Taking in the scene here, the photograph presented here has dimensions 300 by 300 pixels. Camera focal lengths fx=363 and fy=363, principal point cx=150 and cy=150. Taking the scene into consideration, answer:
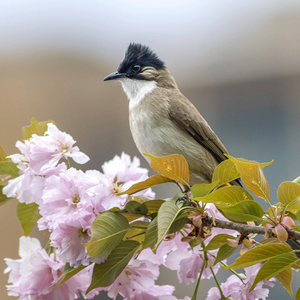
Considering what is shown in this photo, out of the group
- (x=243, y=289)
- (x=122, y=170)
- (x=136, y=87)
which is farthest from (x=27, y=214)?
(x=136, y=87)

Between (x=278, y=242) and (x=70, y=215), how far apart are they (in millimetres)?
352

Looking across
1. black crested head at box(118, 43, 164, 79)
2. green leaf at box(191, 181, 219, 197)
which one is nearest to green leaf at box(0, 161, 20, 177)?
green leaf at box(191, 181, 219, 197)

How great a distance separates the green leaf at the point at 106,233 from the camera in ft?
1.86

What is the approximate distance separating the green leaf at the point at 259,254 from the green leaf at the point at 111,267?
197 millimetres

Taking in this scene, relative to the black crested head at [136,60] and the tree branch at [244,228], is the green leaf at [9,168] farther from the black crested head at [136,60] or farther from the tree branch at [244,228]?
the black crested head at [136,60]

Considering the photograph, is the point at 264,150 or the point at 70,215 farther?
the point at 264,150

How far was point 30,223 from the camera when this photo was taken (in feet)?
3.02

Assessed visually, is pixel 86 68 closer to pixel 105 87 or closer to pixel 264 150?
pixel 105 87

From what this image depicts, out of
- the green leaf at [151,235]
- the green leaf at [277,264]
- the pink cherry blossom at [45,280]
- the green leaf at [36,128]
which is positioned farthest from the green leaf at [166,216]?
the green leaf at [36,128]

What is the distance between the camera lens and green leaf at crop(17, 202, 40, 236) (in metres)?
0.91

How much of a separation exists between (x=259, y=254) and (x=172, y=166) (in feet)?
0.65

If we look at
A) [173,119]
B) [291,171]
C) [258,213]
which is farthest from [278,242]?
[291,171]

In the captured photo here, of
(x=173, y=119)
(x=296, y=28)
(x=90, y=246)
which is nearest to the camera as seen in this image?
(x=90, y=246)

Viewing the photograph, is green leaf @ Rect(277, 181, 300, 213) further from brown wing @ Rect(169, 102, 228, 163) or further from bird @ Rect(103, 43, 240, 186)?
brown wing @ Rect(169, 102, 228, 163)
